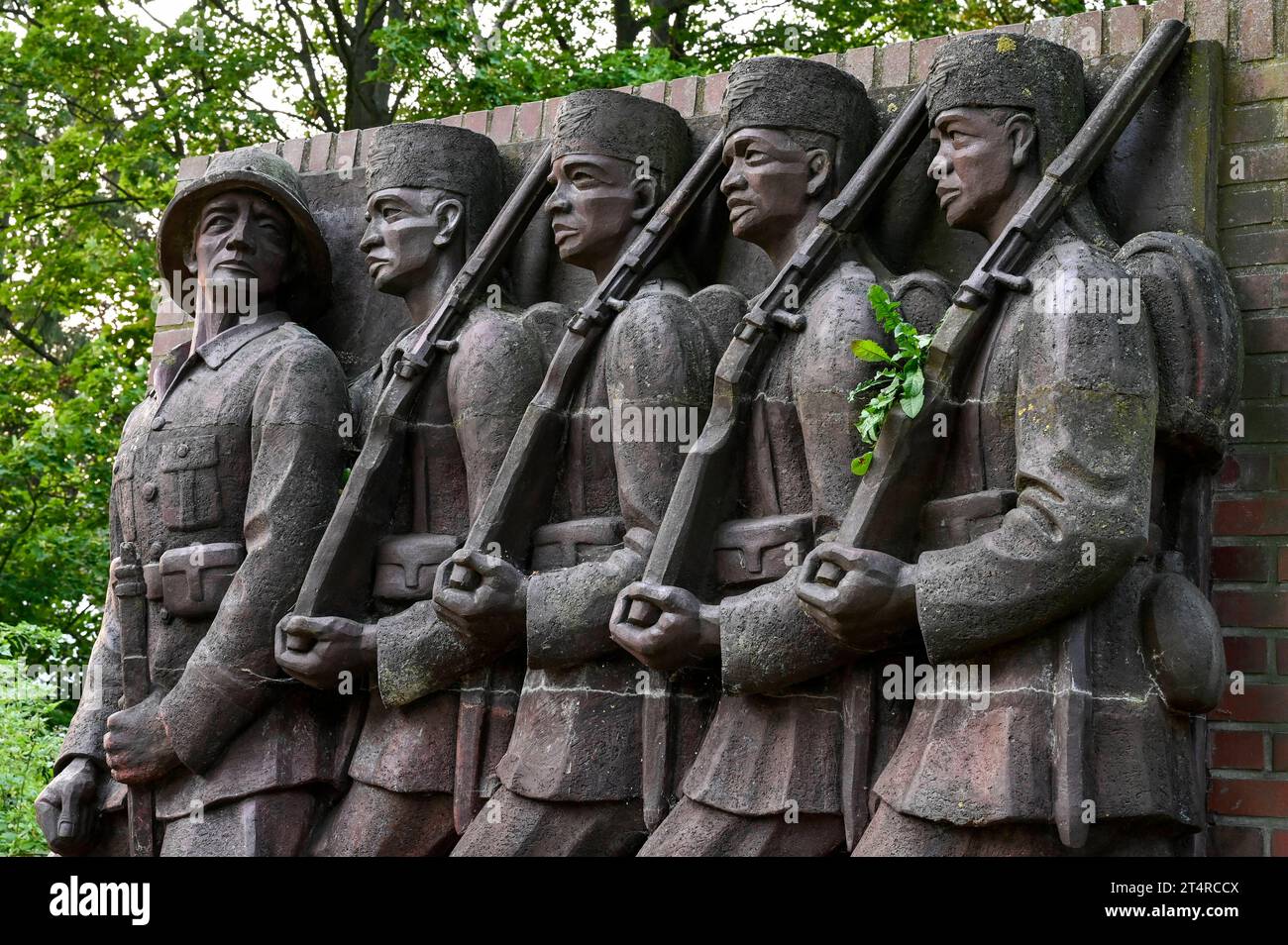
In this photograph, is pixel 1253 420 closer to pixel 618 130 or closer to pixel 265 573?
pixel 618 130

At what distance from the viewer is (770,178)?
6.48 m

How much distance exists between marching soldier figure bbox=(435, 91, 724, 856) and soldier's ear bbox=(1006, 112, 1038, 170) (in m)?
1.20

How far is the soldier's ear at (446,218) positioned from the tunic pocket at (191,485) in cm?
115

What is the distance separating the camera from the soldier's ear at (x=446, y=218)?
7.33m

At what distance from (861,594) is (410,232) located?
264 cm

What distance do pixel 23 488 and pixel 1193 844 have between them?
1070 centimetres

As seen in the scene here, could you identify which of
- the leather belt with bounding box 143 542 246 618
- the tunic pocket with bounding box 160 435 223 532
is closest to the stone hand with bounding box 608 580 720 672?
the leather belt with bounding box 143 542 246 618

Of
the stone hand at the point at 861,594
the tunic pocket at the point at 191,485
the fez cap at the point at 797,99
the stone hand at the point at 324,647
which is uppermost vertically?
the fez cap at the point at 797,99

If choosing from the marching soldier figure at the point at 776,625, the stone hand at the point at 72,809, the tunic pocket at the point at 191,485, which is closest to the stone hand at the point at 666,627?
the marching soldier figure at the point at 776,625

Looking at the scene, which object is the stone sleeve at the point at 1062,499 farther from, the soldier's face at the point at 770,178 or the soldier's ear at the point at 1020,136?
the soldier's face at the point at 770,178

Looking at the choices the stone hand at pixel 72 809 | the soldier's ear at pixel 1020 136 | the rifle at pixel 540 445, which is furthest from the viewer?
the stone hand at pixel 72 809

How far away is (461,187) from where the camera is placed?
24.2 ft

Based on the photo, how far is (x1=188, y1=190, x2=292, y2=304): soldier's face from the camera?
302 inches

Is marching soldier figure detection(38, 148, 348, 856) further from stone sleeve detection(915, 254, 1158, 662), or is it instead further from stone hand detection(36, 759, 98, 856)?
stone sleeve detection(915, 254, 1158, 662)
